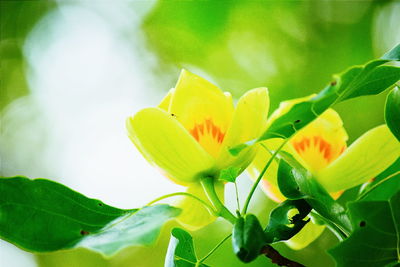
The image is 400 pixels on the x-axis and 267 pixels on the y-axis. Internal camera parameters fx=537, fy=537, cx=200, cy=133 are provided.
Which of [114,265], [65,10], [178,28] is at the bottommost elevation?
[114,265]

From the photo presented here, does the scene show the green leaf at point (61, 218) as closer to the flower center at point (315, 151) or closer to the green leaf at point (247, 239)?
the green leaf at point (247, 239)

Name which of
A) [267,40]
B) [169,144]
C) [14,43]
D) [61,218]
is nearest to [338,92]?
[169,144]

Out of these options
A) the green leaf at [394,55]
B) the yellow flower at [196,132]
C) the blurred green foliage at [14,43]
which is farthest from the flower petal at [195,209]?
the blurred green foliage at [14,43]

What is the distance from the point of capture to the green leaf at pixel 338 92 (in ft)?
1.55

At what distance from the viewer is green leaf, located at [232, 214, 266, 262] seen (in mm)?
437

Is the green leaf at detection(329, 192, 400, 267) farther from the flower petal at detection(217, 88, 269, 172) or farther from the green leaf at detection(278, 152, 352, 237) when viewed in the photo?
the flower petal at detection(217, 88, 269, 172)

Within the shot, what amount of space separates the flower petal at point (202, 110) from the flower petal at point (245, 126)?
16 mm

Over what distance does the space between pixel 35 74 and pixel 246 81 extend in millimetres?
1212

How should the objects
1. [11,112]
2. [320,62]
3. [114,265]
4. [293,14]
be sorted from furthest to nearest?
[11,112] < [293,14] < [320,62] < [114,265]

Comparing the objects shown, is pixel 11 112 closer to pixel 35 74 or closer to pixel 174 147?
pixel 35 74

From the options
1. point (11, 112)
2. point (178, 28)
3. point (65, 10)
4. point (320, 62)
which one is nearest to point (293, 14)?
point (320, 62)

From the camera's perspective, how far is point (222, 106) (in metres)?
0.59

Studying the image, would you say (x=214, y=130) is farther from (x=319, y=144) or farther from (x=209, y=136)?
(x=319, y=144)

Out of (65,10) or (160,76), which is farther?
(65,10)
